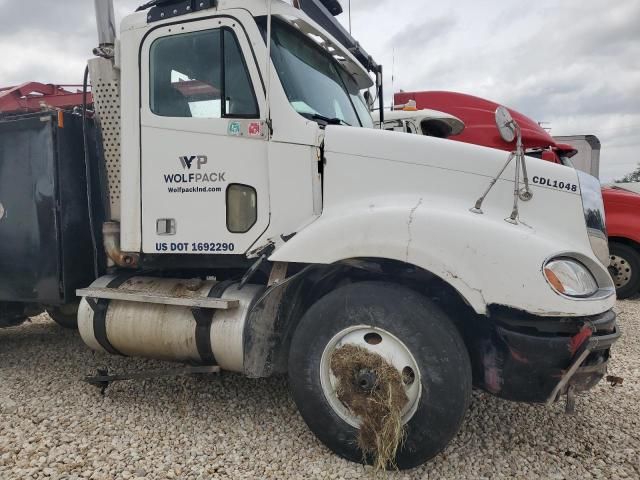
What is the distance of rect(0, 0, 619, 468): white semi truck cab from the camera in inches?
98.9

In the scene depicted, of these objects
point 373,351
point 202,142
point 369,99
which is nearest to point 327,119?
point 202,142

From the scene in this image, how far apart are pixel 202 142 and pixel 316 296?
1208 mm

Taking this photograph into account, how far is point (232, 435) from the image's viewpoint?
308cm

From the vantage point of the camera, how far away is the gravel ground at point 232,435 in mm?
2734

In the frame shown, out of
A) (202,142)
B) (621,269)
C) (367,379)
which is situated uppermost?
(202,142)

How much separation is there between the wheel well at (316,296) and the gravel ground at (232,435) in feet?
1.60

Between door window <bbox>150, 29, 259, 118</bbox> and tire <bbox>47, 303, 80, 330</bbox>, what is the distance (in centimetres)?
185

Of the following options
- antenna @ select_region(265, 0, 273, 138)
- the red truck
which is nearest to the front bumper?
antenna @ select_region(265, 0, 273, 138)

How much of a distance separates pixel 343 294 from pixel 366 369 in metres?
0.42

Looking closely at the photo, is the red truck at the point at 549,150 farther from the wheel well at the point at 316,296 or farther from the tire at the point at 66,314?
the tire at the point at 66,314

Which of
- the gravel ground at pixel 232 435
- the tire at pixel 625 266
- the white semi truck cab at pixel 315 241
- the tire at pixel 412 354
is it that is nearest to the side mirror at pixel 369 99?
the white semi truck cab at pixel 315 241

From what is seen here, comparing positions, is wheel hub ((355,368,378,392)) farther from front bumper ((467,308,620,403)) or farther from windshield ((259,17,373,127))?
windshield ((259,17,373,127))

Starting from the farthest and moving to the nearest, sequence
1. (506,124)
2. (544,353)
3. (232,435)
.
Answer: (232,435) → (506,124) → (544,353)

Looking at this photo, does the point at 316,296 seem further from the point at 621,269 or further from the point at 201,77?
the point at 621,269
